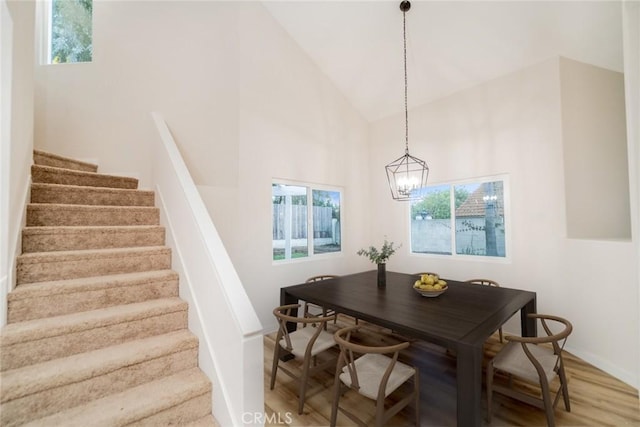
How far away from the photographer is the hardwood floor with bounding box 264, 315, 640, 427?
6.35ft

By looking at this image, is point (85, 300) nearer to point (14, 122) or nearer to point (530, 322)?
point (14, 122)

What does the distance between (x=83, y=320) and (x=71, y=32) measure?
4028 millimetres

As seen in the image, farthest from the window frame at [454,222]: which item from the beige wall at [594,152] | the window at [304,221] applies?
the window at [304,221]

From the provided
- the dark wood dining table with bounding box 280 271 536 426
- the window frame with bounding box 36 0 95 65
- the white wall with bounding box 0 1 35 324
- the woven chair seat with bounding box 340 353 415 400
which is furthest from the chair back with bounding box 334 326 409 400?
the window frame with bounding box 36 0 95 65

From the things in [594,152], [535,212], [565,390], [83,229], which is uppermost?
[594,152]

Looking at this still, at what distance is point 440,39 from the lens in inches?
128

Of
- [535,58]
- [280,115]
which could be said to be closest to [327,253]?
[280,115]

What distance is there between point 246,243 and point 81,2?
12.3 feet

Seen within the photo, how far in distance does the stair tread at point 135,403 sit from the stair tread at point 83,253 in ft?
2.98

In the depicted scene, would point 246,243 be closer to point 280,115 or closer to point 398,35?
point 280,115

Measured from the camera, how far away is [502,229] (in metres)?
3.53

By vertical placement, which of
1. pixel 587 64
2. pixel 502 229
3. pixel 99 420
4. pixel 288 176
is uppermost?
pixel 587 64

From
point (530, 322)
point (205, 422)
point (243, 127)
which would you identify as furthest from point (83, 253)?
point (530, 322)

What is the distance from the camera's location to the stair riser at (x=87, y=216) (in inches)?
76.0
